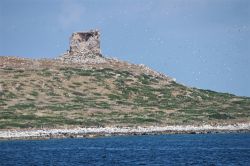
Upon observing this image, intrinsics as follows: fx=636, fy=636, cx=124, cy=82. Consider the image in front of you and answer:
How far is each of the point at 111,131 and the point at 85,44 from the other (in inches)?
2456

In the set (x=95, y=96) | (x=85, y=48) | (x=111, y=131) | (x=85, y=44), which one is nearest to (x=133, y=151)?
(x=111, y=131)

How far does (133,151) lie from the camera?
69.9m

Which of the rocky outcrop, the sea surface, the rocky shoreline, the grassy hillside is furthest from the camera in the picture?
the rocky outcrop

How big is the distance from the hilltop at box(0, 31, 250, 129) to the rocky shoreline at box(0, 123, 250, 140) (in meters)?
3.72

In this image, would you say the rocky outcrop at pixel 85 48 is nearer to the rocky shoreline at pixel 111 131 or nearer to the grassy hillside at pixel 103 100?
the grassy hillside at pixel 103 100

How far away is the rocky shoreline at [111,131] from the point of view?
8781 centimetres

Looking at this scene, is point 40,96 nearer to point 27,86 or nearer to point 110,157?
point 27,86

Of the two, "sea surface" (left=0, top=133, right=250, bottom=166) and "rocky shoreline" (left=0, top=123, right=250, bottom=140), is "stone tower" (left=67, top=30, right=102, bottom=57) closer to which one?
"rocky shoreline" (left=0, top=123, right=250, bottom=140)

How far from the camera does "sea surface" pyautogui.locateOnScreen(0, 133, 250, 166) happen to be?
2312 inches

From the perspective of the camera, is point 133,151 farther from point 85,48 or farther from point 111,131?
point 85,48

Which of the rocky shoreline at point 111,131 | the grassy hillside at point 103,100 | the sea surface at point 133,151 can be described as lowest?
the sea surface at point 133,151

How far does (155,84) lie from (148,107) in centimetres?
2303

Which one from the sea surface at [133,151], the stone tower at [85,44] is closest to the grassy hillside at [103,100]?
Answer: the stone tower at [85,44]

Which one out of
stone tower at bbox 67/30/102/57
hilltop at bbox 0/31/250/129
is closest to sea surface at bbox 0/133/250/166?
hilltop at bbox 0/31/250/129
